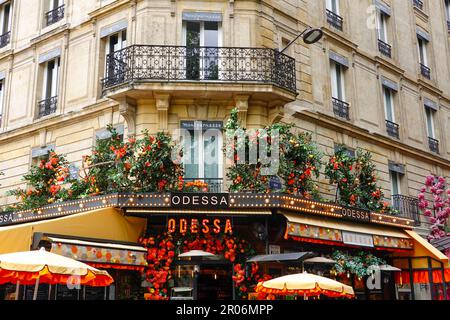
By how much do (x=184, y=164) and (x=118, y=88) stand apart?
2.36m

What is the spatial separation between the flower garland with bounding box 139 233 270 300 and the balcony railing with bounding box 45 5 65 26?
326 inches

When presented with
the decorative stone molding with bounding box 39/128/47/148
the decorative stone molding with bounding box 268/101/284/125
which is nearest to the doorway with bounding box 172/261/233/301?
the decorative stone molding with bounding box 268/101/284/125

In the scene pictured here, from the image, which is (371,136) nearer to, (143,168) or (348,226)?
(348,226)

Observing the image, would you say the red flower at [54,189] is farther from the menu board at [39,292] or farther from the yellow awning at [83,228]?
the yellow awning at [83,228]

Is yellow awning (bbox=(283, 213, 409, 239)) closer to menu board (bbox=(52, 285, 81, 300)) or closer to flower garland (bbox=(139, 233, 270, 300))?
flower garland (bbox=(139, 233, 270, 300))

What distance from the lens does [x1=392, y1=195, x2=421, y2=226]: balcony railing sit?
18.3 m

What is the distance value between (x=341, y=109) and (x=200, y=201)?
23.0 feet

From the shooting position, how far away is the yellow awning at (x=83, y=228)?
10586 millimetres

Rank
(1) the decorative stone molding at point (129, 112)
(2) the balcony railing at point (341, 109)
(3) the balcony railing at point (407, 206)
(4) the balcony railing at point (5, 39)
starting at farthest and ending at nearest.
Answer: (4) the balcony railing at point (5, 39)
(3) the balcony railing at point (407, 206)
(2) the balcony railing at point (341, 109)
(1) the decorative stone molding at point (129, 112)

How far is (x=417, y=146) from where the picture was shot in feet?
65.6

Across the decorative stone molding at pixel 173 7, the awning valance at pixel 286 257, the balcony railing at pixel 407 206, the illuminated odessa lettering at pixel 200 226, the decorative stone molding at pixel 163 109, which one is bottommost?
the awning valance at pixel 286 257

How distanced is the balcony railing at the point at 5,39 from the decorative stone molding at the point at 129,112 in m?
7.19

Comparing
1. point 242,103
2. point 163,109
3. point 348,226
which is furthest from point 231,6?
point 348,226

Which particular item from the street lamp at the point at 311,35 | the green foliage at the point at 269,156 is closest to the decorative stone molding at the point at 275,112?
the green foliage at the point at 269,156
